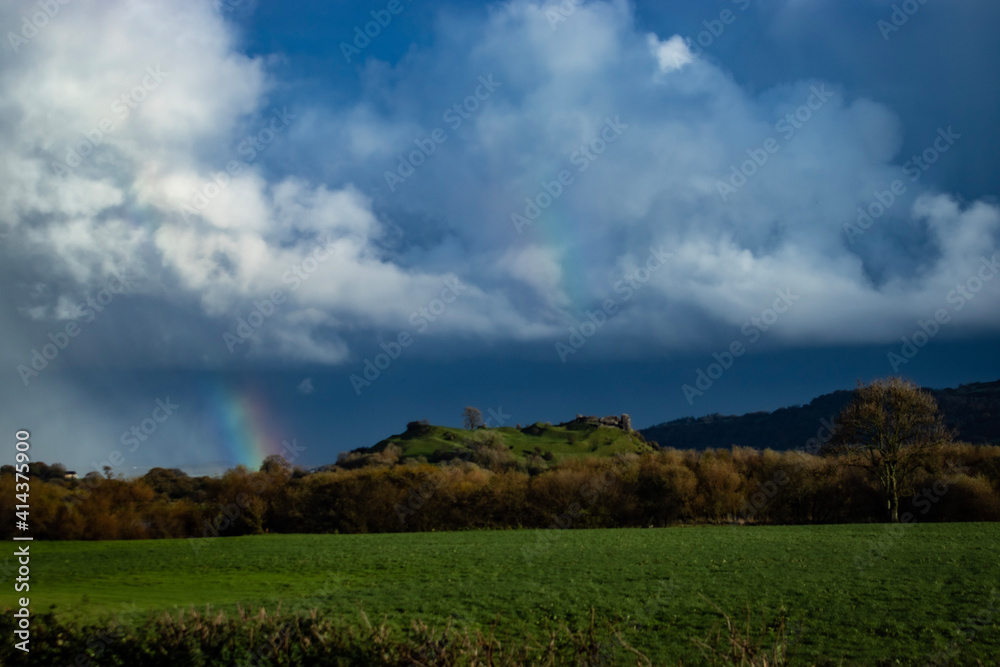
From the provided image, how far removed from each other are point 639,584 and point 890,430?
4533 cm

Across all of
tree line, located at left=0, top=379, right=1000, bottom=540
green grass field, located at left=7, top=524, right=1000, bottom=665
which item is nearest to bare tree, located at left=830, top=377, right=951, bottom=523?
tree line, located at left=0, top=379, right=1000, bottom=540

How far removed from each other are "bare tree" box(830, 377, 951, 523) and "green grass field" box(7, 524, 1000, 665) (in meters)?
11.0

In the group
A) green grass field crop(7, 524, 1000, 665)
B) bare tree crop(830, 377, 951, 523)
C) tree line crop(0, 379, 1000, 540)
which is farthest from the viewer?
tree line crop(0, 379, 1000, 540)

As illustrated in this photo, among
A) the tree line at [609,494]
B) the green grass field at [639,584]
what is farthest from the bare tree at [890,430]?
the green grass field at [639,584]

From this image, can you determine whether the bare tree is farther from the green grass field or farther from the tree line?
the green grass field

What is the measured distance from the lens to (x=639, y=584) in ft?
79.9

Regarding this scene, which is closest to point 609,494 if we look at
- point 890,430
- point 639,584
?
point 890,430

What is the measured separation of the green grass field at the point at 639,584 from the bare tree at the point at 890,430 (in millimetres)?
11012

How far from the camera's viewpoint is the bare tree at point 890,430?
5703 cm

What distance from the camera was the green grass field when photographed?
1616 centimetres

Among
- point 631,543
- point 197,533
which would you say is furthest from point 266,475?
point 631,543

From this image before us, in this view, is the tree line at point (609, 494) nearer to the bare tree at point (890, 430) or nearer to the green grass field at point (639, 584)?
the bare tree at point (890, 430)

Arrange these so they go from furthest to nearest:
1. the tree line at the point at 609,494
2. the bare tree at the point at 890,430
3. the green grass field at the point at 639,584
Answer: the tree line at the point at 609,494
the bare tree at the point at 890,430
the green grass field at the point at 639,584

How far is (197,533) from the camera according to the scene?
74.3 m
